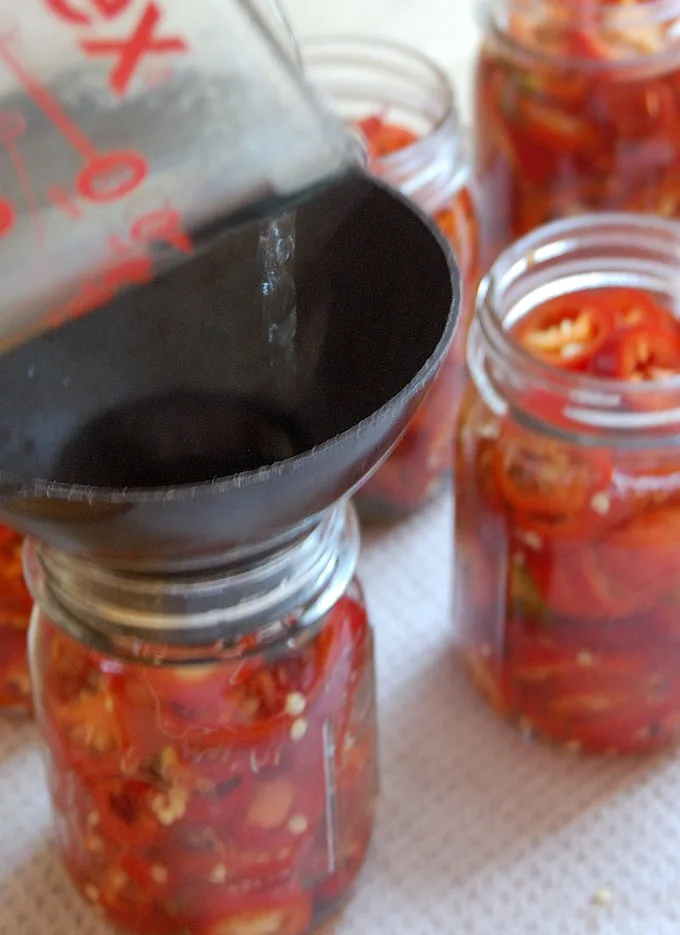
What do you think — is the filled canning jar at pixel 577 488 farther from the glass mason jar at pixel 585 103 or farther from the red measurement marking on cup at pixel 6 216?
the red measurement marking on cup at pixel 6 216

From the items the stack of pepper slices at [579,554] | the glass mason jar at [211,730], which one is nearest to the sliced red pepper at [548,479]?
the stack of pepper slices at [579,554]

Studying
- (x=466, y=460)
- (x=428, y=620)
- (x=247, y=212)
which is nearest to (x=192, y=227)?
(x=247, y=212)

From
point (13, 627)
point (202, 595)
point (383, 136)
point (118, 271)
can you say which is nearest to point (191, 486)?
point (202, 595)

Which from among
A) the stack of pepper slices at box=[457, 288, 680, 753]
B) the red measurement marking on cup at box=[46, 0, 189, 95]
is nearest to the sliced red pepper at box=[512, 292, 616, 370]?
the stack of pepper slices at box=[457, 288, 680, 753]

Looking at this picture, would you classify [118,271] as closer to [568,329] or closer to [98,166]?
[98,166]

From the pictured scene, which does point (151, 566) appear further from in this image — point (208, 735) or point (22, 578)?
point (22, 578)
